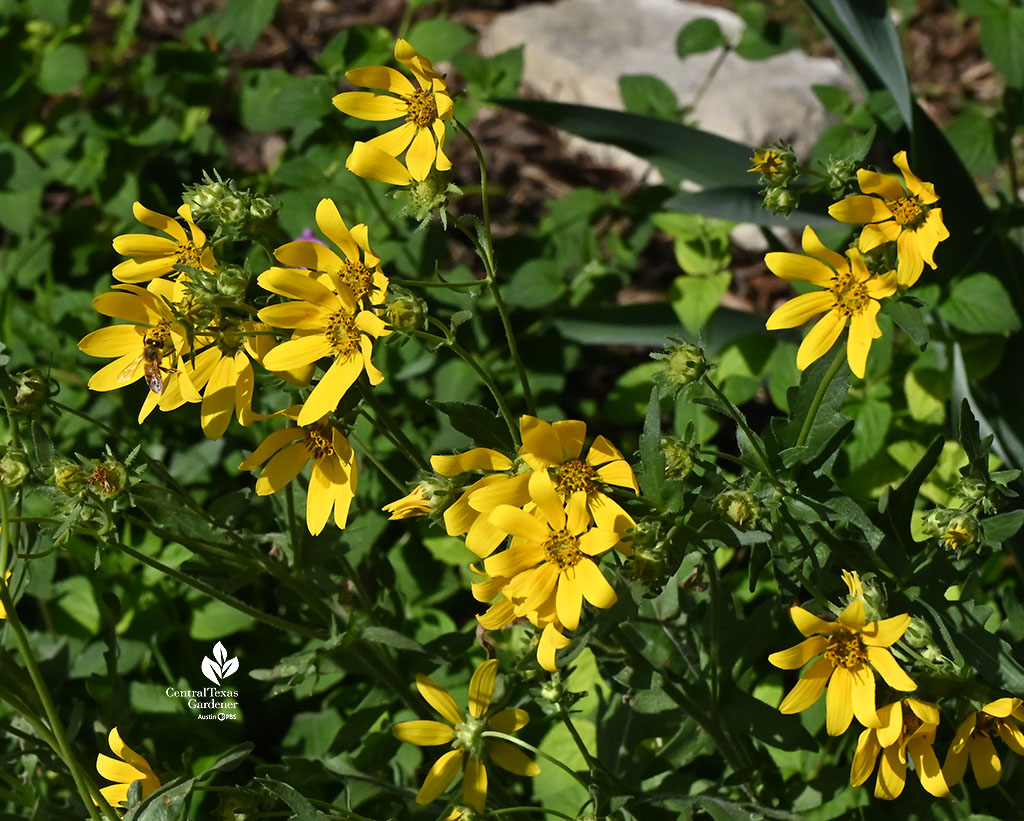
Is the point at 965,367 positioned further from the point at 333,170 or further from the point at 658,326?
the point at 333,170

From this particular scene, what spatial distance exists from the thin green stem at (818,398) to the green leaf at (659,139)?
1.06 m

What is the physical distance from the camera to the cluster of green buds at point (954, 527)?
5.31ft

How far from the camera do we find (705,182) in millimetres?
2754

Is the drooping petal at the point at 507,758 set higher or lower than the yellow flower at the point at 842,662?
lower

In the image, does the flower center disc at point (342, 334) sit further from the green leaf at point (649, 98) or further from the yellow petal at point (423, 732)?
the green leaf at point (649, 98)

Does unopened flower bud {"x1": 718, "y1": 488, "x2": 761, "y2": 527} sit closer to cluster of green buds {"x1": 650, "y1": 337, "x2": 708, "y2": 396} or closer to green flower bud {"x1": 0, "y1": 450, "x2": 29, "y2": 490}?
cluster of green buds {"x1": 650, "y1": 337, "x2": 708, "y2": 396}

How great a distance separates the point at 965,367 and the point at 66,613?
7.77 feet

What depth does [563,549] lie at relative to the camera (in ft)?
4.75

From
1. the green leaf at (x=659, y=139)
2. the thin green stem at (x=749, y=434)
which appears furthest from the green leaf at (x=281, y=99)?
the thin green stem at (x=749, y=434)

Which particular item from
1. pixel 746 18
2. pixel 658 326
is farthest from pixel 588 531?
pixel 746 18

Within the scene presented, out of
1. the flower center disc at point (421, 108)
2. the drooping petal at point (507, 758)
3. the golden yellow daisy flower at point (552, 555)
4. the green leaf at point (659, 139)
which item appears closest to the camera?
the golden yellow daisy flower at point (552, 555)

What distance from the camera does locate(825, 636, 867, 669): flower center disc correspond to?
1534 mm

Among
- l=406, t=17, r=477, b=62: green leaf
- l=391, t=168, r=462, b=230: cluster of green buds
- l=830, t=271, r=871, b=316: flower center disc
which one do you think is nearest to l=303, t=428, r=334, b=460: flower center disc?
l=391, t=168, r=462, b=230: cluster of green buds

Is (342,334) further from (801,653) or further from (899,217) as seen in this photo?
(899,217)
